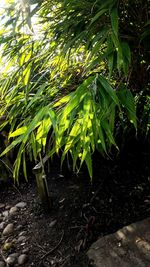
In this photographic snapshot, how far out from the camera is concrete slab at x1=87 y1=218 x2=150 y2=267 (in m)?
1.20

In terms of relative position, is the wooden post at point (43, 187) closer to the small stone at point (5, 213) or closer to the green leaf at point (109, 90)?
the small stone at point (5, 213)

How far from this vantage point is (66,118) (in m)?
0.91

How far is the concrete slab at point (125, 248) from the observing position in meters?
1.20

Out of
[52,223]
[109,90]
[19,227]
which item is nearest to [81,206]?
[52,223]

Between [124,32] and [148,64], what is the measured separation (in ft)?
0.73

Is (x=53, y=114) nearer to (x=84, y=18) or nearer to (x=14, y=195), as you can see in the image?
(x=84, y=18)

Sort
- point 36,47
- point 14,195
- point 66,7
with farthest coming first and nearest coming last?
1. point 14,195
2. point 36,47
3. point 66,7

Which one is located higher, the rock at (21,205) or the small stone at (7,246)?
the rock at (21,205)

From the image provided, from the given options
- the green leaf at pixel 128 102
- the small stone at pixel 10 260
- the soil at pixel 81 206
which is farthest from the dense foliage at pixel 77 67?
the small stone at pixel 10 260

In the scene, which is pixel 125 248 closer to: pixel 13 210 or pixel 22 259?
pixel 22 259

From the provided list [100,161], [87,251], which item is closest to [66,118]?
[87,251]

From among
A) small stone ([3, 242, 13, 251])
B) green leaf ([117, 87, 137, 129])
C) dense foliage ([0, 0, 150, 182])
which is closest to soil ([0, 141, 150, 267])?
small stone ([3, 242, 13, 251])

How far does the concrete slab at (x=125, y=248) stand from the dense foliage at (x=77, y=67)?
1.57 feet

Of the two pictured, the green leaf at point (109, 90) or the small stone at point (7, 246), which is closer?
the green leaf at point (109, 90)
